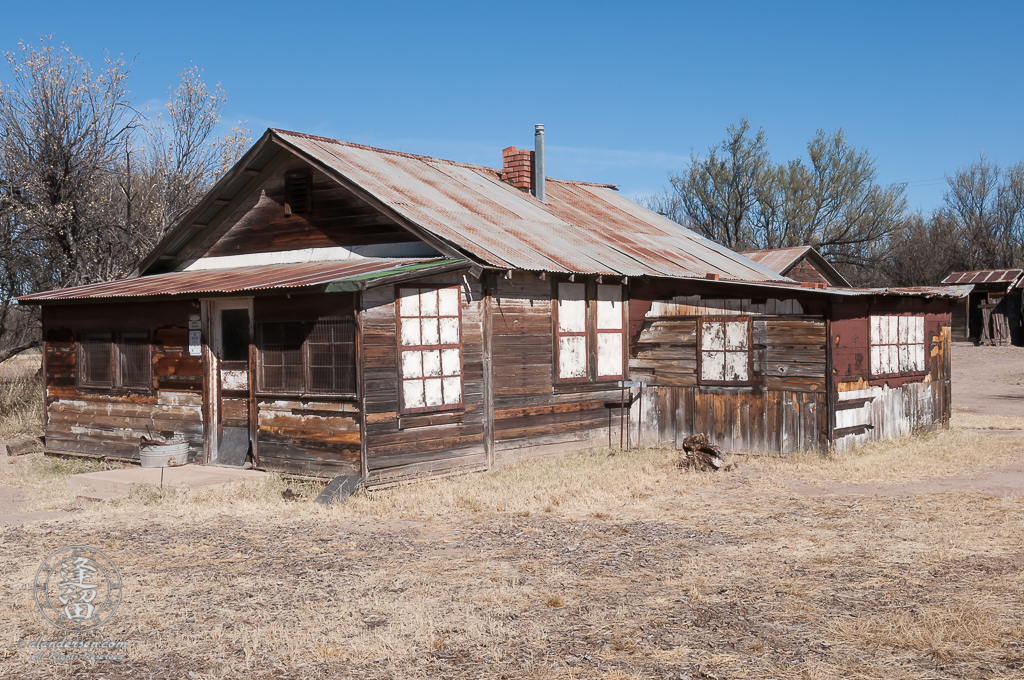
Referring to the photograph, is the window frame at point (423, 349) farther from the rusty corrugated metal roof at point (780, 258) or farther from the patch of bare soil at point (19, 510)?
the rusty corrugated metal roof at point (780, 258)

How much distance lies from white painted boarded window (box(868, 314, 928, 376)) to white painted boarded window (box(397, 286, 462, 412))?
633 cm

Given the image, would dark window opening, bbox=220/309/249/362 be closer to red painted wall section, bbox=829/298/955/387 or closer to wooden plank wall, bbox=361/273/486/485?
wooden plank wall, bbox=361/273/486/485

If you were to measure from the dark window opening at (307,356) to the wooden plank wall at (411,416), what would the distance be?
0.32 metres

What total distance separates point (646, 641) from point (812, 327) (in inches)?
334

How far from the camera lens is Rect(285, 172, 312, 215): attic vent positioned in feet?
45.1

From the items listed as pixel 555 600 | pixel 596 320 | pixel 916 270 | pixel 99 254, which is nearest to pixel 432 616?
pixel 555 600

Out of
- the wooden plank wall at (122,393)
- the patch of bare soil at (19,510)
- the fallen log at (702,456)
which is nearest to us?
the patch of bare soil at (19,510)

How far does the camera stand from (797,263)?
1044 inches

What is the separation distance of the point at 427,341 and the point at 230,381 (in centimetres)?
304

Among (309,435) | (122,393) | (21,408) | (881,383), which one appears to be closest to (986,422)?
(881,383)

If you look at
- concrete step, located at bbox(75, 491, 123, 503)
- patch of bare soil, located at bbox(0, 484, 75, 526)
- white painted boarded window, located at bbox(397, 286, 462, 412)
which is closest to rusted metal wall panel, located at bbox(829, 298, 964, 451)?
white painted boarded window, located at bbox(397, 286, 462, 412)

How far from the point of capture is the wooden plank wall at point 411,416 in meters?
11.2

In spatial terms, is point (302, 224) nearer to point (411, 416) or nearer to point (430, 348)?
point (430, 348)

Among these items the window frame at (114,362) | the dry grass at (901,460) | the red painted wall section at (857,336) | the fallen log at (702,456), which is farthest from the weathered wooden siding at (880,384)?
the window frame at (114,362)
